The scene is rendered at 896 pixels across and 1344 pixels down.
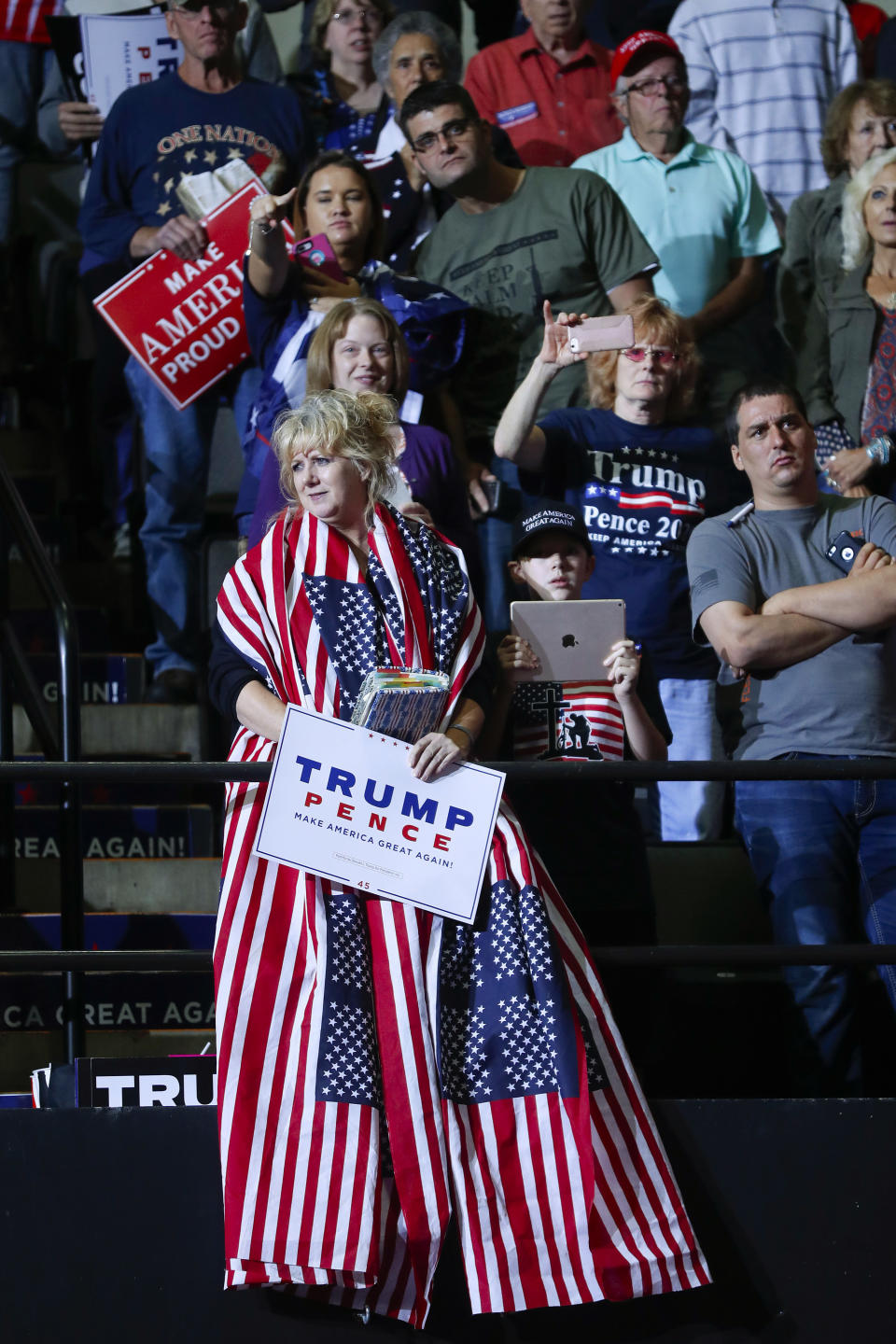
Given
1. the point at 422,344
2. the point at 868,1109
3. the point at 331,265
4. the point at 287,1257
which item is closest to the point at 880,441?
the point at 422,344

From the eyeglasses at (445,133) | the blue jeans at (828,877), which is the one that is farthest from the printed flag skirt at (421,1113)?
the eyeglasses at (445,133)

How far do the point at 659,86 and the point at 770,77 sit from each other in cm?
89

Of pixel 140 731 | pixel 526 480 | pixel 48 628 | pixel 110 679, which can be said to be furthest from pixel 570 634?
pixel 48 628

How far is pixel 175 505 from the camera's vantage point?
4.79 meters

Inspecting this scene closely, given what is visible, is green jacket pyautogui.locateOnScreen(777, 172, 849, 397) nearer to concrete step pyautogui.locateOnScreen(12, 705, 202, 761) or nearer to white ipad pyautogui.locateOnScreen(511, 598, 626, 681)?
white ipad pyautogui.locateOnScreen(511, 598, 626, 681)

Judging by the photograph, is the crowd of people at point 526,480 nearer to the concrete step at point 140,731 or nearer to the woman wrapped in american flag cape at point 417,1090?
the woman wrapped in american flag cape at point 417,1090

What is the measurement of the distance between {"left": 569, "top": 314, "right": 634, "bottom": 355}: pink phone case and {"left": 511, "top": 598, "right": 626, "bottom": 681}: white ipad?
2.79 ft

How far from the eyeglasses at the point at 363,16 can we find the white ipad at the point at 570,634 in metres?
3.49

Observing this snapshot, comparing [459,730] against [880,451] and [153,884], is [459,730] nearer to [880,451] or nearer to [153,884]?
[153,884]

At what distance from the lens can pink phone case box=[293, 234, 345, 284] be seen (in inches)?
175

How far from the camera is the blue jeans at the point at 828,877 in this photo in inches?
119

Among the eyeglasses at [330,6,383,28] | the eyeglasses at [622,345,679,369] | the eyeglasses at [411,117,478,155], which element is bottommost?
the eyeglasses at [622,345,679,369]

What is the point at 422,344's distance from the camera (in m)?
4.53

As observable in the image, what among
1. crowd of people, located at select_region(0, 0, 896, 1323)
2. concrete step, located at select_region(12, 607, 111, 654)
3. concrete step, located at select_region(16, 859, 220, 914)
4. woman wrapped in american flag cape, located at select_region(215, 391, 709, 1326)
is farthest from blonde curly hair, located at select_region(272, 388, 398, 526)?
concrete step, located at select_region(12, 607, 111, 654)
